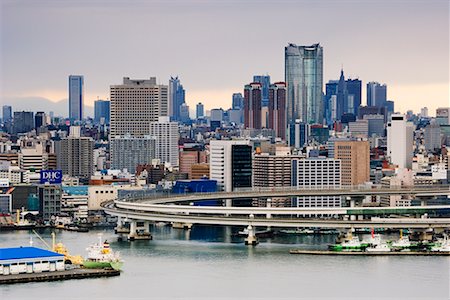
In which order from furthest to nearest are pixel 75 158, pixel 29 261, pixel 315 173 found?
pixel 75 158 < pixel 315 173 < pixel 29 261

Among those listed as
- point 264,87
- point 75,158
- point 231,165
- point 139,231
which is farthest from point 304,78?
point 139,231

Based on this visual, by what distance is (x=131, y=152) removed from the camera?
128ft

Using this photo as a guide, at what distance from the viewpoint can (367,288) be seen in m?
15.4

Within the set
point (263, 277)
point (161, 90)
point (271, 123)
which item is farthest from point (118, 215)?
point (271, 123)

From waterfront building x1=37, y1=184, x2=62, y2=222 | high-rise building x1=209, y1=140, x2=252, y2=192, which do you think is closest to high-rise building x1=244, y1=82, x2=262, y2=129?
high-rise building x1=209, y1=140, x2=252, y2=192

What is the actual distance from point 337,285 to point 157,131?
26786 millimetres

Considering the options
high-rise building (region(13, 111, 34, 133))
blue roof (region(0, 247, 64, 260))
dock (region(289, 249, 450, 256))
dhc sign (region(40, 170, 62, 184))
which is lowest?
dock (region(289, 249, 450, 256))

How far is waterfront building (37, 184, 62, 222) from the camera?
24609 millimetres

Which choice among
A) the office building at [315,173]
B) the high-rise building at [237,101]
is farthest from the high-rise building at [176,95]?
the office building at [315,173]

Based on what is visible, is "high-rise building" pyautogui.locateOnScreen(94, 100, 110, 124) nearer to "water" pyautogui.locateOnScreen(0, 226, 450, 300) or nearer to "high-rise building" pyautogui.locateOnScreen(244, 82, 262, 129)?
"high-rise building" pyautogui.locateOnScreen(244, 82, 262, 129)

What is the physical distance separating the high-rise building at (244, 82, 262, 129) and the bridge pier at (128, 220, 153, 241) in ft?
107

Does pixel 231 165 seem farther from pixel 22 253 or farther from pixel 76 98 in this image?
pixel 76 98

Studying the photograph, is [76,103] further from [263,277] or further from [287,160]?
[263,277]

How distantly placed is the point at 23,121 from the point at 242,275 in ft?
108
